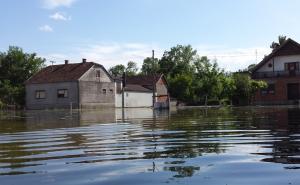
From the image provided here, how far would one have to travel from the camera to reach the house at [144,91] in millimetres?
64938

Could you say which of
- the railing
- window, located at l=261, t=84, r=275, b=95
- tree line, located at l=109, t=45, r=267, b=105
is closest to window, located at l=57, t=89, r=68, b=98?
tree line, located at l=109, t=45, r=267, b=105

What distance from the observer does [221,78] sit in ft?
202

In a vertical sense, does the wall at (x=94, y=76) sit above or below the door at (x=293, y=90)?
above

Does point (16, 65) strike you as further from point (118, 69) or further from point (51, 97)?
point (118, 69)

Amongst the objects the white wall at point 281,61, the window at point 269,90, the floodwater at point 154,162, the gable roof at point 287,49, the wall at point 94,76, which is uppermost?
the gable roof at point 287,49

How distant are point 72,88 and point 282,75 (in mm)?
25550

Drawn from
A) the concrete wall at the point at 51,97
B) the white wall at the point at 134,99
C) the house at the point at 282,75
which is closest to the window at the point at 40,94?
the concrete wall at the point at 51,97

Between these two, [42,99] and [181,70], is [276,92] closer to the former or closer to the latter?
[42,99]

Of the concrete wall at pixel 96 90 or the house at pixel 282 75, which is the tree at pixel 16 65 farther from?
the house at pixel 282 75

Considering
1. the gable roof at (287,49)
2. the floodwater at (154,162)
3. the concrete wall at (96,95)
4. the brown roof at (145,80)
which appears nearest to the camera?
the floodwater at (154,162)

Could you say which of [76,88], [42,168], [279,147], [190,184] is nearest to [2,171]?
[42,168]

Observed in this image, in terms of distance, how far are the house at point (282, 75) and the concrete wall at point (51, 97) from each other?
850 inches

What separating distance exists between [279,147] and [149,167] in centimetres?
286

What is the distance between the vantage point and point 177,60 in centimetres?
10288
